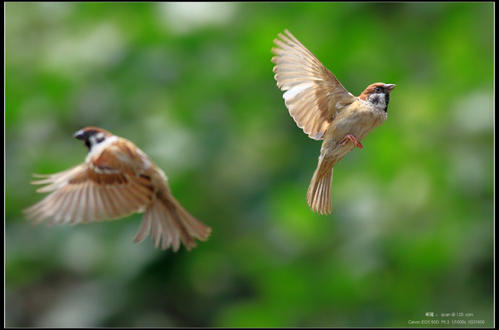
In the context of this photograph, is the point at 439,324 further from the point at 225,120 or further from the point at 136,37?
the point at 136,37

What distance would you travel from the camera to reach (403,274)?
121 inches

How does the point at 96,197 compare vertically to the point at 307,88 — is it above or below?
below

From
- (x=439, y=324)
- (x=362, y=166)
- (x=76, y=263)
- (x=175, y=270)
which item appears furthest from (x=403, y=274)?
(x=76, y=263)

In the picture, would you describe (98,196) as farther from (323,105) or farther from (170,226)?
(323,105)

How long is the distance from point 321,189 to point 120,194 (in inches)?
19.1

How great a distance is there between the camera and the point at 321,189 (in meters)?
0.92

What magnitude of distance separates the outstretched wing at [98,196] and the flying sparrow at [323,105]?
1.31 feet

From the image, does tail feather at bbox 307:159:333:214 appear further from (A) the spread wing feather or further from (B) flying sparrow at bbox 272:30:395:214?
(A) the spread wing feather

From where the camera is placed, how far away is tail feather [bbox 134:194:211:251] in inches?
49.4

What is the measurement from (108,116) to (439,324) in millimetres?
2037

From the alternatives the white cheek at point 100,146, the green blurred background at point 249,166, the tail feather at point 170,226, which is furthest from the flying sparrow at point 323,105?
the green blurred background at point 249,166

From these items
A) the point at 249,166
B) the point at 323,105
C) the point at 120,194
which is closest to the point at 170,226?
the point at 120,194

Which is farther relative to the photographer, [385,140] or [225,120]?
[225,120]

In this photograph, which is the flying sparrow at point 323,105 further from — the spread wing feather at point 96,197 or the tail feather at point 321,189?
the spread wing feather at point 96,197
